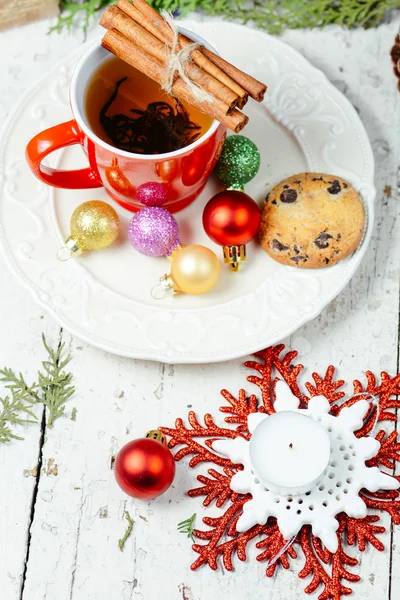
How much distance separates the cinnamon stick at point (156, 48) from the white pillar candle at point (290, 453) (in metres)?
0.36

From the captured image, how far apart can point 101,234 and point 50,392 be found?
0.69ft

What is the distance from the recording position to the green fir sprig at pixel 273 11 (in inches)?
46.3

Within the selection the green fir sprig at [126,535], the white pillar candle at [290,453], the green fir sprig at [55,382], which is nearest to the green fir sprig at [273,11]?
the green fir sprig at [55,382]

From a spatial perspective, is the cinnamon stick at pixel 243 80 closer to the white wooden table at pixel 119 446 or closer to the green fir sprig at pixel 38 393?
the white wooden table at pixel 119 446

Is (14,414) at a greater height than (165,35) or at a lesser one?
lesser

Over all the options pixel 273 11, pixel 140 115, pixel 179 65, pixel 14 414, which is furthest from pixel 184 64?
pixel 14 414

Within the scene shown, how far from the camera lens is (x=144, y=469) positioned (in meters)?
0.89

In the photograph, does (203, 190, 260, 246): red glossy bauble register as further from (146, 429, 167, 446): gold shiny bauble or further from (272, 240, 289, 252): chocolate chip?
(146, 429, 167, 446): gold shiny bauble

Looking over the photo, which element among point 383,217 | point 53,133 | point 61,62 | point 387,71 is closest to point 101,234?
point 53,133

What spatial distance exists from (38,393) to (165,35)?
0.46 meters

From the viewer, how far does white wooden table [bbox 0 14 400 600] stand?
92 cm

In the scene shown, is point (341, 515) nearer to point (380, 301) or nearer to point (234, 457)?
point (234, 457)

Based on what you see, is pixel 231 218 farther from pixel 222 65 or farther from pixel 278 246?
pixel 222 65

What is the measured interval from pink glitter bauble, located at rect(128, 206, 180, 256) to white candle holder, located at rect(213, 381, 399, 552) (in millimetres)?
231
